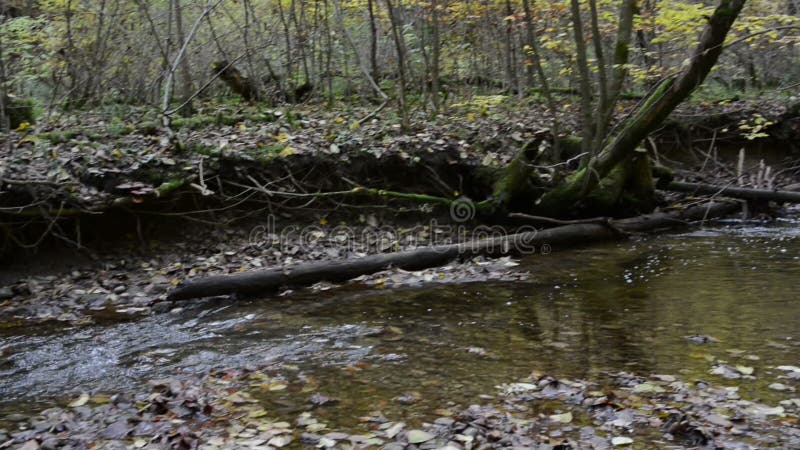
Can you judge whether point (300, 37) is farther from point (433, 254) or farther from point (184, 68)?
point (433, 254)

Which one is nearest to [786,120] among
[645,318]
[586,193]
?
[586,193]

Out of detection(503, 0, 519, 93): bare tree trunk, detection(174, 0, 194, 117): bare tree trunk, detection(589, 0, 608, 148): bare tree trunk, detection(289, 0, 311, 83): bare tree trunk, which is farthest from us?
detection(503, 0, 519, 93): bare tree trunk

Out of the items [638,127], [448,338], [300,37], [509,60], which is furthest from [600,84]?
[300,37]

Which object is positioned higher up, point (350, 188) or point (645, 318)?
point (350, 188)

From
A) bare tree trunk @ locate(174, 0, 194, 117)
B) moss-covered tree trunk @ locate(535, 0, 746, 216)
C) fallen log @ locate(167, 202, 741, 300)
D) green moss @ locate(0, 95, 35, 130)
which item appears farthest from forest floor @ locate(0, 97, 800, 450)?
moss-covered tree trunk @ locate(535, 0, 746, 216)

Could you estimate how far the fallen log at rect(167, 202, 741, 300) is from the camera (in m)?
7.79

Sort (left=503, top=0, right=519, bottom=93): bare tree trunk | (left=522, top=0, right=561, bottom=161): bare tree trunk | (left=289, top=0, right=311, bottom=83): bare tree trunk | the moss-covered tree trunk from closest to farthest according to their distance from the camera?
1. the moss-covered tree trunk
2. (left=522, top=0, right=561, bottom=161): bare tree trunk
3. (left=289, top=0, right=311, bottom=83): bare tree trunk
4. (left=503, top=0, right=519, bottom=93): bare tree trunk

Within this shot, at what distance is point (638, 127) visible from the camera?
9.67 metres

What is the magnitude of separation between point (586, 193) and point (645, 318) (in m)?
4.86

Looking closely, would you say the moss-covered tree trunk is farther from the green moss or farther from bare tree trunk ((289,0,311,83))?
the green moss

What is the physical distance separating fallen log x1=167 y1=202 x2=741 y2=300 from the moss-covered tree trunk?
550 mm

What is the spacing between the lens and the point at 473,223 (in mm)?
10953

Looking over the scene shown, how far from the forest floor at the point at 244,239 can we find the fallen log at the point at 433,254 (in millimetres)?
248

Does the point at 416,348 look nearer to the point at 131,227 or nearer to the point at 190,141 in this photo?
the point at 131,227
